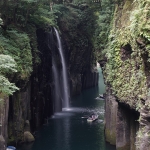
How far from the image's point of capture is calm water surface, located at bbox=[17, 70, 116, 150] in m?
20.7

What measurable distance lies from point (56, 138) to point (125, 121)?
689cm

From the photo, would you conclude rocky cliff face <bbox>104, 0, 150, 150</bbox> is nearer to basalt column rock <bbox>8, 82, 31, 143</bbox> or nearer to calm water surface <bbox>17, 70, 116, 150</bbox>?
calm water surface <bbox>17, 70, 116, 150</bbox>

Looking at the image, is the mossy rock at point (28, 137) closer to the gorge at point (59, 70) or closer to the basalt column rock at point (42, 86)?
the gorge at point (59, 70)

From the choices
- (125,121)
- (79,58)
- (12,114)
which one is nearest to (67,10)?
(79,58)

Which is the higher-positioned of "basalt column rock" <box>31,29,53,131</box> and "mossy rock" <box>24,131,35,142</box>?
"basalt column rock" <box>31,29,53,131</box>

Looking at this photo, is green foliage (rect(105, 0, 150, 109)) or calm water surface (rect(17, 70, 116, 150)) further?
calm water surface (rect(17, 70, 116, 150))

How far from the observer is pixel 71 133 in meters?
24.0

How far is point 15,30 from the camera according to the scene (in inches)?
838

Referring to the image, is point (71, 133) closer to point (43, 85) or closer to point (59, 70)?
point (43, 85)

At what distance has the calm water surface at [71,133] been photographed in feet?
68.0

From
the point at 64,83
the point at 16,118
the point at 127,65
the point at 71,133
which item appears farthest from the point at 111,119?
the point at 64,83

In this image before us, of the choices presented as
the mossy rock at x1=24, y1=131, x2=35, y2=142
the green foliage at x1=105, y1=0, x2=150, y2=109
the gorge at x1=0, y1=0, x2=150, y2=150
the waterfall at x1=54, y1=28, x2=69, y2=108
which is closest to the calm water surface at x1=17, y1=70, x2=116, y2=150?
the mossy rock at x1=24, y1=131, x2=35, y2=142

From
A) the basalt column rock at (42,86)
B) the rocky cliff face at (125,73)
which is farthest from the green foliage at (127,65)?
the basalt column rock at (42,86)

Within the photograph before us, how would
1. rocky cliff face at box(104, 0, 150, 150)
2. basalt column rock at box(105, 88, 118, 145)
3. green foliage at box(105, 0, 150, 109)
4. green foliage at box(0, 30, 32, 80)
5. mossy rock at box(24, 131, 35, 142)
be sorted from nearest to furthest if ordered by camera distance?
green foliage at box(105, 0, 150, 109) < rocky cliff face at box(104, 0, 150, 150) < green foliage at box(0, 30, 32, 80) < basalt column rock at box(105, 88, 118, 145) < mossy rock at box(24, 131, 35, 142)
